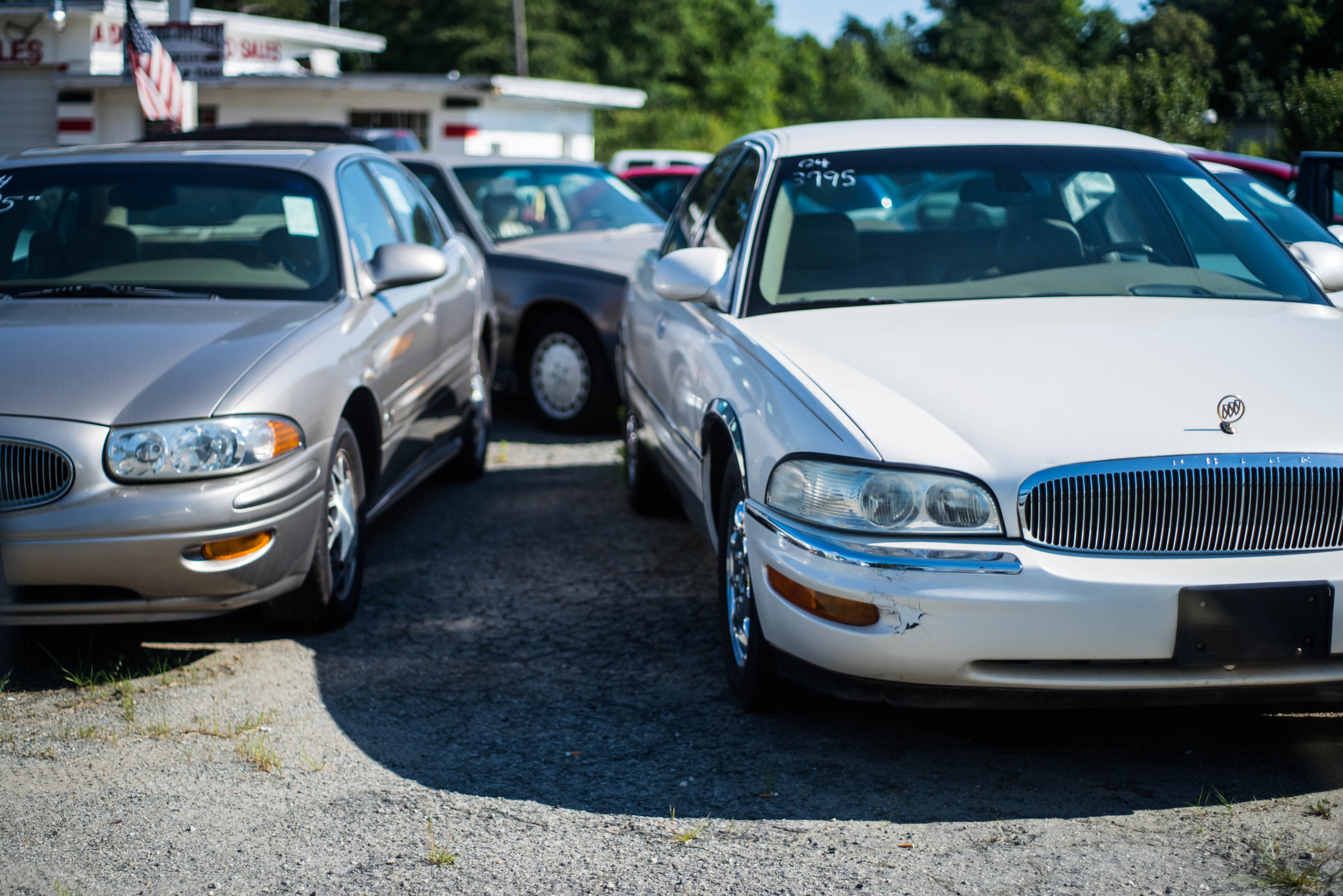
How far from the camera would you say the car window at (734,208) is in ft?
15.1

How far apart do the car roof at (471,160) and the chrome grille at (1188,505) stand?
6.81m

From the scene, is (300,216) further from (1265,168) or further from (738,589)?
(1265,168)

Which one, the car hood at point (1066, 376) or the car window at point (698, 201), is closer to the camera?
the car hood at point (1066, 376)

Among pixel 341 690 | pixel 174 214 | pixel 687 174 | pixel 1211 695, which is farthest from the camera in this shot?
pixel 687 174

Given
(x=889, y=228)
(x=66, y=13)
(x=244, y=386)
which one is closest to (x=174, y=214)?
(x=244, y=386)

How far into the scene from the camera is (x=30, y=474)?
380 centimetres

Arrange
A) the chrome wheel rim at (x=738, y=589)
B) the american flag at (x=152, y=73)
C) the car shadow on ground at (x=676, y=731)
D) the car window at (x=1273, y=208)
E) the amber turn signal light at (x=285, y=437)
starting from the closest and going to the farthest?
the car shadow on ground at (x=676, y=731) < the chrome wheel rim at (x=738, y=589) < the amber turn signal light at (x=285, y=437) < the car window at (x=1273, y=208) < the american flag at (x=152, y=73)

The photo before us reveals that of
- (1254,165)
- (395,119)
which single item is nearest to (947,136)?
(1254,165)

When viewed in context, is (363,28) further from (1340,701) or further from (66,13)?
(1340,701)

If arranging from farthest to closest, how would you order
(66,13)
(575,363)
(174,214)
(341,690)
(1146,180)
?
(66,13) → (575,363) → (174,214) → (1146,180) → (341,690)

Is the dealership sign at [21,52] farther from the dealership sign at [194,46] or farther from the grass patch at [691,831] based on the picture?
the grass patch at [691,831]

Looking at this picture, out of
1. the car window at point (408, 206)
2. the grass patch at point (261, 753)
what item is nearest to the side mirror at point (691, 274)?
the grass patch at point (261, 753)

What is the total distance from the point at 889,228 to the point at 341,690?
2.23 metres

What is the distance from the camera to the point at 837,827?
10.2ft
